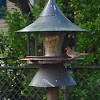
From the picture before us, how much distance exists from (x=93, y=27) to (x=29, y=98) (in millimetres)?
1354

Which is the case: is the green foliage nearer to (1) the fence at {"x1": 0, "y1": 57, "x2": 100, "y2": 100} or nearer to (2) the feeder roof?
(1) the fence at {"x1": 0, "y1": 57, "x2": 100, "y2": 100}

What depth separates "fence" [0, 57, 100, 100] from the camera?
5070 mm

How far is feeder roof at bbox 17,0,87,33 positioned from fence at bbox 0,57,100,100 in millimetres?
861

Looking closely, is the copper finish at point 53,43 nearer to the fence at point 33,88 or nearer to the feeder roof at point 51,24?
the feeder roof at point 51,24

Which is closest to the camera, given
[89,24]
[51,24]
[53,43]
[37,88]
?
[51,24]

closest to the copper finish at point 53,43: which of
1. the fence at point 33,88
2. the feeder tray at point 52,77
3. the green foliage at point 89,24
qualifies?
the feeder tray at point 52,77

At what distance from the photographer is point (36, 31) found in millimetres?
4102

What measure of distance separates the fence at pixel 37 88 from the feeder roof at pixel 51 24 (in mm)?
861

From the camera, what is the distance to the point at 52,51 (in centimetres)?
437

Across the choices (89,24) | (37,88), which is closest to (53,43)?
(89,24)

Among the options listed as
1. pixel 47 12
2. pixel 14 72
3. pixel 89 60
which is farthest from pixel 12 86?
pixel 47 12

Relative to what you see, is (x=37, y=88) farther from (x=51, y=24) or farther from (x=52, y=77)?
(x=51, y=24)

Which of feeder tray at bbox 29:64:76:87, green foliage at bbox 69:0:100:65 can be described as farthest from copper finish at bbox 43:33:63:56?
green foliage at bbox 69:0:100:65

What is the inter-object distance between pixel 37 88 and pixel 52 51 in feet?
3.95
